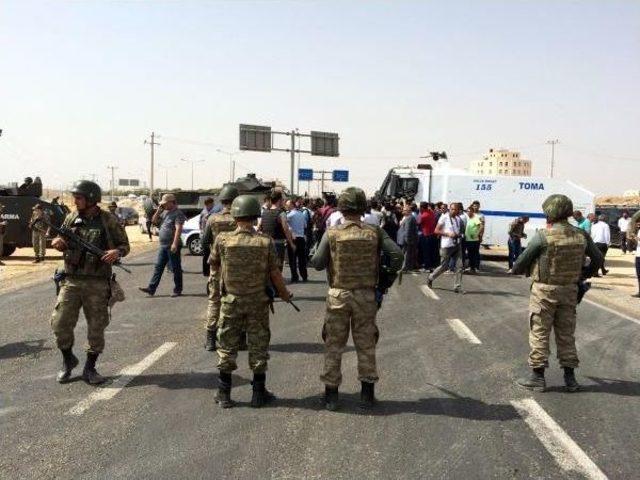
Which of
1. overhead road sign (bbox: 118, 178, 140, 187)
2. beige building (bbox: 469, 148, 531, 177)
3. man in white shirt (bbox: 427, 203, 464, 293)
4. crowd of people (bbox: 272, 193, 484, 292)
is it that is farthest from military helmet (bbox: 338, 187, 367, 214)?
beige building (bbox: 469, 148, 531, 177)

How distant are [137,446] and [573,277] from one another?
14.0ft

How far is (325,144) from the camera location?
1740 inches

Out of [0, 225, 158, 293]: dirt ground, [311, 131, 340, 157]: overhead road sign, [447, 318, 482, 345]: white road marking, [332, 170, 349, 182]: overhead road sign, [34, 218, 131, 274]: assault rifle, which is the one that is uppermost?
[311, 131, 340, 157]: overhead road sign

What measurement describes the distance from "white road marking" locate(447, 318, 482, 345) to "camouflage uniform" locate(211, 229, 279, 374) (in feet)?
11.8

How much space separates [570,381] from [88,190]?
509cm

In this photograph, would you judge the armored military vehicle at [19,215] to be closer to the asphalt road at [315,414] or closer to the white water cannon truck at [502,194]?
the asphalt road at [315,414]

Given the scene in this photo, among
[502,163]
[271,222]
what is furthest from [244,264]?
[502,163]

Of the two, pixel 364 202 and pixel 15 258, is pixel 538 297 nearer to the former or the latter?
pixel 364 202

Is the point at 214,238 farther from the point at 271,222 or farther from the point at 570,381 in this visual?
the point at 570,381

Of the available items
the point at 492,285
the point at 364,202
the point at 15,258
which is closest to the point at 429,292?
the point at 492,285

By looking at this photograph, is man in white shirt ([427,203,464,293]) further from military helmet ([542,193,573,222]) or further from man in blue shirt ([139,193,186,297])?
military helmet ([542,193,573,222])

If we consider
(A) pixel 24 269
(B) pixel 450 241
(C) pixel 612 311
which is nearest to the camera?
(C) pixel 612 311

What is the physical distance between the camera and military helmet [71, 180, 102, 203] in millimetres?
5652

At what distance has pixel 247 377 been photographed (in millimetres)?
5848
